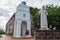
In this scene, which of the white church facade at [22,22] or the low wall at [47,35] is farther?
the white church facade at [22,22]

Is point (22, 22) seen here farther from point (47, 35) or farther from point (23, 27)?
point (47, 35)

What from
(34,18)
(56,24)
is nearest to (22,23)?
(34,18)

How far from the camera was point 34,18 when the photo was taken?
106 ft

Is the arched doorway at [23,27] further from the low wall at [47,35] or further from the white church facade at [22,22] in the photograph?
the low wall at [47,35]

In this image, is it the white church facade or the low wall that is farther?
the white church facade

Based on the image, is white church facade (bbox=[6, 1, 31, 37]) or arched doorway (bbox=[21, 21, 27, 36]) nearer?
white church facade (bbox=[6, 1, 31, 37])

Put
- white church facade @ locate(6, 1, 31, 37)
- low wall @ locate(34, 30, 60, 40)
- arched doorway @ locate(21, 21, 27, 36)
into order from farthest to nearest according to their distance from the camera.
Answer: arched doorway @ locate(21, 21, 27, 36), white church facade @ locate(6, 1, 31, 37), low wall @ locate(34, 30, 60, 40)

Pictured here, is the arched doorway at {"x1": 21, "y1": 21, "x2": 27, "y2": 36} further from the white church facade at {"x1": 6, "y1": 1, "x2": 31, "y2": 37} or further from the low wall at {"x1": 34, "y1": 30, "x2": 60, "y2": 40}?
the low wall at {"x1": 34, "y1": 30, "x2": 60, "y2": 40}

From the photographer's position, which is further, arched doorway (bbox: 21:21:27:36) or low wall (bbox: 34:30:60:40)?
arched doorway (bbox: 21:21:27:36)

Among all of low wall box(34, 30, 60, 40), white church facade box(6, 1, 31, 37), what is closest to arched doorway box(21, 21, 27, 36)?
white church facade box(6, 1, 31, 37)

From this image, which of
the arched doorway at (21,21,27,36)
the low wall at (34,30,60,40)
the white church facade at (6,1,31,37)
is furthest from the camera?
the arched doorway at (21,21,27,36)

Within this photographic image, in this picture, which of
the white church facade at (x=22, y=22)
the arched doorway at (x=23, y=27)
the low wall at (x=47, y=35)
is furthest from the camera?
the arched doorway at (x=23, y=27)

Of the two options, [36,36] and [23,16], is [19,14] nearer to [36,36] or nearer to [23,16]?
[23,16]

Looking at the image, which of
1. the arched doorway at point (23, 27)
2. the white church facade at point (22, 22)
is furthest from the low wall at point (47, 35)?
the arched doorway at point (23, 27)
